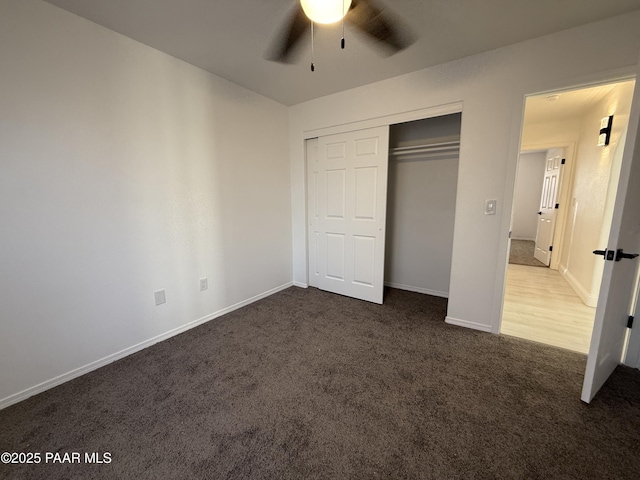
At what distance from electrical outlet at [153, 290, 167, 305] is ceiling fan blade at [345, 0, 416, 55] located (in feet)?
8.49

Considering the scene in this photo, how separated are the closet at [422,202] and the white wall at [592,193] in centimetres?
154

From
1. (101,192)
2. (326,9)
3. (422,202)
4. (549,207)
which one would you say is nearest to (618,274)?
(422,202)

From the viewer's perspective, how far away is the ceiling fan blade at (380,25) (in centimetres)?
159

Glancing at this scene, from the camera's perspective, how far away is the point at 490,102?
2164 millimetres

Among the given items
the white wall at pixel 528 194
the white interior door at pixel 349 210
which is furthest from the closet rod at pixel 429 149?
the white wall at pixel 528 194

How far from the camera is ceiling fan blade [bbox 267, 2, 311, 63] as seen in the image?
170 cm

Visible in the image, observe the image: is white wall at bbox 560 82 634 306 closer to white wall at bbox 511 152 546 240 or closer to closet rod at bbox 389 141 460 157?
closet rod at bbox 389 141 460 157

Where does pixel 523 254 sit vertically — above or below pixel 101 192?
below

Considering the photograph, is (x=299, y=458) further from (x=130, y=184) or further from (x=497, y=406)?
(x=130, y=184)

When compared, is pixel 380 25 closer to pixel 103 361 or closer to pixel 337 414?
pixel 337 414

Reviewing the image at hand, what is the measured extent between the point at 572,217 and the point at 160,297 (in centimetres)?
561

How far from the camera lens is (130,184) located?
202 centimetres

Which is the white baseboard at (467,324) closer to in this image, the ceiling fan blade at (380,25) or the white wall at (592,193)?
the white wall at (592,193)

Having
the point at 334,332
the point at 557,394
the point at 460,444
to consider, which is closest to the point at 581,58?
the point at 557,394
